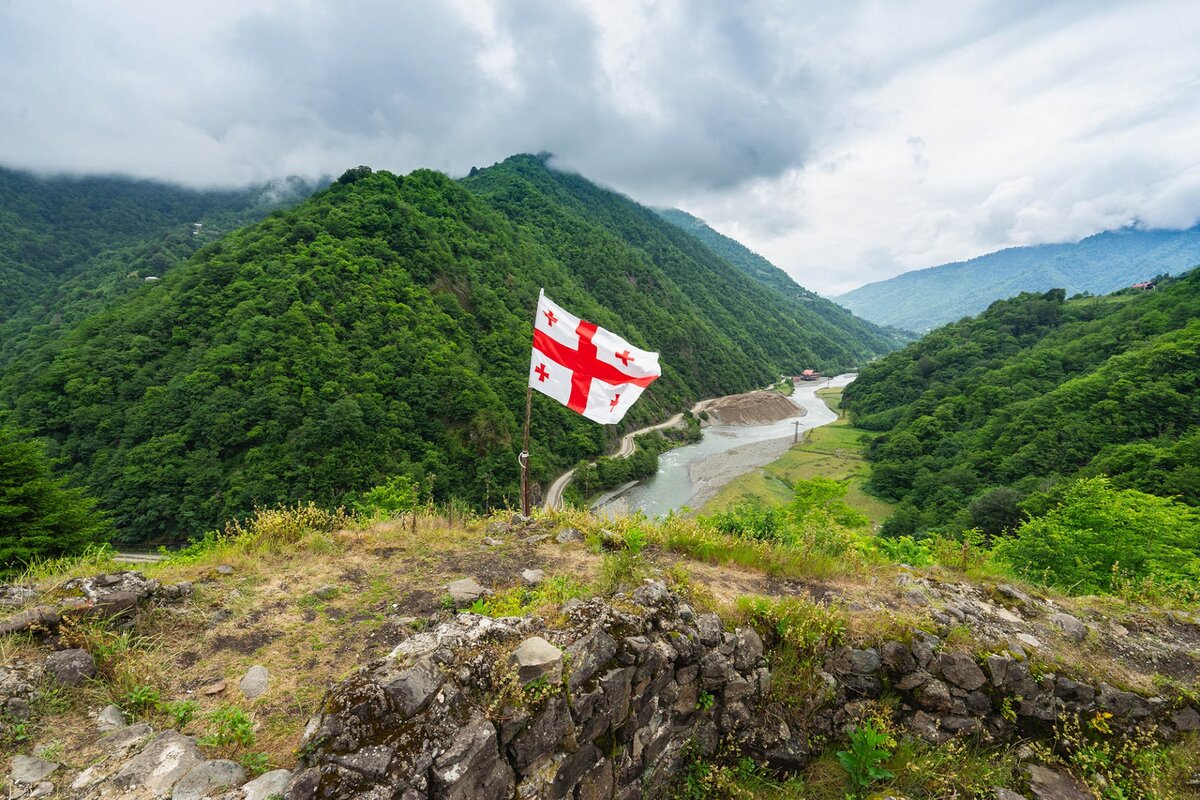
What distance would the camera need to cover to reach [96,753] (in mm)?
3592

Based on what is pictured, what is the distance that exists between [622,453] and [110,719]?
68975 mm

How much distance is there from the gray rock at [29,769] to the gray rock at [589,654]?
13.0 ft

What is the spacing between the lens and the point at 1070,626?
677cm

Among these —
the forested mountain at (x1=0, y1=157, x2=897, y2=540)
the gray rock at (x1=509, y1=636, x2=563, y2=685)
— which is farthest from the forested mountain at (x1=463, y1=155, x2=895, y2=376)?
the gray rock at (x1=509, y1=636, x2=563, y2=685)

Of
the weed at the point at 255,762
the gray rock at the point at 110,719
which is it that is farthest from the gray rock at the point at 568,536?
the gray rock at the point at 110,719

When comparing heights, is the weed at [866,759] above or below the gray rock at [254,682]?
below

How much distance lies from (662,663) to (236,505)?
49.7m

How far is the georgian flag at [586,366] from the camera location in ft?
30.9

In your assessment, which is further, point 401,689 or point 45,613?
point 45,613

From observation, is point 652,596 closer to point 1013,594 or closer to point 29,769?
point 29,769

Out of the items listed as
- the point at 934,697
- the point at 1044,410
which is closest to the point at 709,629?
the point at 934,697

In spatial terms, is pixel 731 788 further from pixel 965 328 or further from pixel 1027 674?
pixel 965 328

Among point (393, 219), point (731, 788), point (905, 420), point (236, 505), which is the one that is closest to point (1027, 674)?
point (731, 788)

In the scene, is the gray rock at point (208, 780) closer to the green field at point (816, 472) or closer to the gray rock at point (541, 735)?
the gray rock at point (541, 735)
